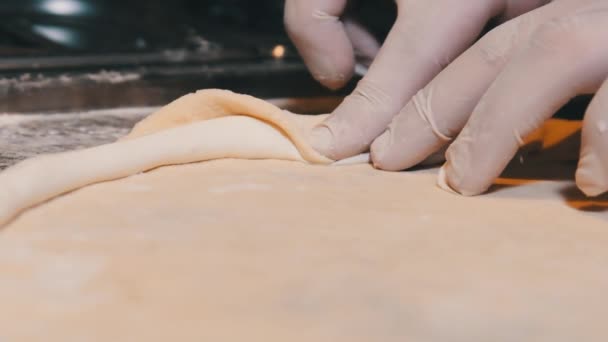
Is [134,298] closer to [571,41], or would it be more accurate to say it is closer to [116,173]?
[116,173]

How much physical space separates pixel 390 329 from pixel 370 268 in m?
0.10

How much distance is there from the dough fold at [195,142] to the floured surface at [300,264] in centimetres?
3

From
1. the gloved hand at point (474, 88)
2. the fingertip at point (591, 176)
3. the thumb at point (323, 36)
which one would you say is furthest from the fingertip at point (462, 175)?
the thumb at point (323, 36)

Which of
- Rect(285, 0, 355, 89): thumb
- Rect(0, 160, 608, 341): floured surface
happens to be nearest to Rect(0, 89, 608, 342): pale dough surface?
Rect(0, 160, 608, 341): floured surface

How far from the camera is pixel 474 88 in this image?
904 mm

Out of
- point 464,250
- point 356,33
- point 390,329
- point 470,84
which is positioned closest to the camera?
point 390,329

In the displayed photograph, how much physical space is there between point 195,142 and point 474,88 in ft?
1.23

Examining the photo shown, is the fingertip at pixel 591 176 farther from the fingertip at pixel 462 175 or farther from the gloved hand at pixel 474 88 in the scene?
the fingertip at pixel 462 175

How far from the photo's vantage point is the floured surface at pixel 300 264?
0.55 meters

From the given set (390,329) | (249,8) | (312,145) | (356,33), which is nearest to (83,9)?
(249,8)

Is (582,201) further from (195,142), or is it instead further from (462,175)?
(195,142)

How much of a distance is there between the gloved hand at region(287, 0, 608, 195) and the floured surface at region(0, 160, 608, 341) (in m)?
0.08

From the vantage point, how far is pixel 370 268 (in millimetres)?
635

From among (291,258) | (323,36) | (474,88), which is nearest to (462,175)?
(474,88)
